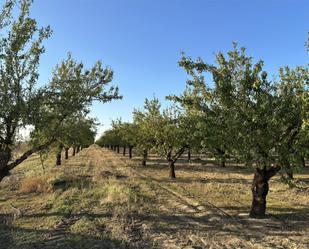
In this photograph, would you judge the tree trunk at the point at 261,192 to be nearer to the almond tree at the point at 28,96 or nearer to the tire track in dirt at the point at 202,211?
the tire track in dirt at the point at 202,211

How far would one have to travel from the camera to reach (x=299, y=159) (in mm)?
13844

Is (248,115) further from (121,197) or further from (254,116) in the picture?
(121,197)

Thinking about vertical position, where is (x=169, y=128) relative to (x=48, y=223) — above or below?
above

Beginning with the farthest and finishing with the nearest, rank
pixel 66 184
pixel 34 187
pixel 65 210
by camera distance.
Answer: pixel 66 184, pixel 34 187, pixel 65 210

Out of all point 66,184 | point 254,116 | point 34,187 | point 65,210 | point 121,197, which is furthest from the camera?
point 66,184

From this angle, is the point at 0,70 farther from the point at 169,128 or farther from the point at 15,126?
the point at 169,128

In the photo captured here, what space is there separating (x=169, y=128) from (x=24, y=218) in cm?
1837

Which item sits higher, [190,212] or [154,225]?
[190,212]

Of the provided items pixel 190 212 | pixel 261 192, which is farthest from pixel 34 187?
pixel 261 192

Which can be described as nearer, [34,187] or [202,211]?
[202,211]

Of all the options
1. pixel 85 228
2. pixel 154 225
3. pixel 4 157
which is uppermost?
pixel 4 157

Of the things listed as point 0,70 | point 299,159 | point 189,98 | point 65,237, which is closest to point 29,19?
point 0,70

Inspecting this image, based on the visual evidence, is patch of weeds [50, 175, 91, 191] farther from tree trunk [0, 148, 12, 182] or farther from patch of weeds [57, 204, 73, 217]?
tree trunk [0, 148, 12, 182]

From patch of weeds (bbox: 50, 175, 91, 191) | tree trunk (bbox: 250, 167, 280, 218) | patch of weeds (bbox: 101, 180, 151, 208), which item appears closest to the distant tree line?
tree trunk (bbox: 250, 167, 280, 218)
